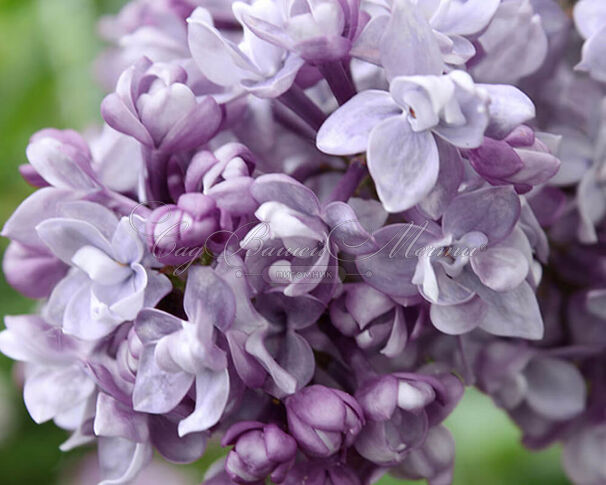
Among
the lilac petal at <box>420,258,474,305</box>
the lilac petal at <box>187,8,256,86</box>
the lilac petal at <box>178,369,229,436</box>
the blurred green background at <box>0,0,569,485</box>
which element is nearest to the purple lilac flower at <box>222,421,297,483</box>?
the lilac petal at <box>178,369,229,436</box>

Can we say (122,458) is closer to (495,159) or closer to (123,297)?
(123,297)

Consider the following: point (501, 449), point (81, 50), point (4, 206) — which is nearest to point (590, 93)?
point (501, 449)

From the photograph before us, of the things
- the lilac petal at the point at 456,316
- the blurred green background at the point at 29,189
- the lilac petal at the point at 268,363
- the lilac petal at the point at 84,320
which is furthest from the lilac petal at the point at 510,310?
the blurred green background at the point at 29,189

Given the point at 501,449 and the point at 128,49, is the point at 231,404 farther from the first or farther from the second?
the point at 501,449

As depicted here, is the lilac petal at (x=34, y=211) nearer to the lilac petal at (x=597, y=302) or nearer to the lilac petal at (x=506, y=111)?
the lilac petal at (x=506, y=111)

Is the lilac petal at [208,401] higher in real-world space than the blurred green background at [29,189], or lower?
higher

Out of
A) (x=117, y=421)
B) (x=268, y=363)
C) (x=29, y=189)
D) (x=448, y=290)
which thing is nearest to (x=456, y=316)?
(x=448, y=290)
